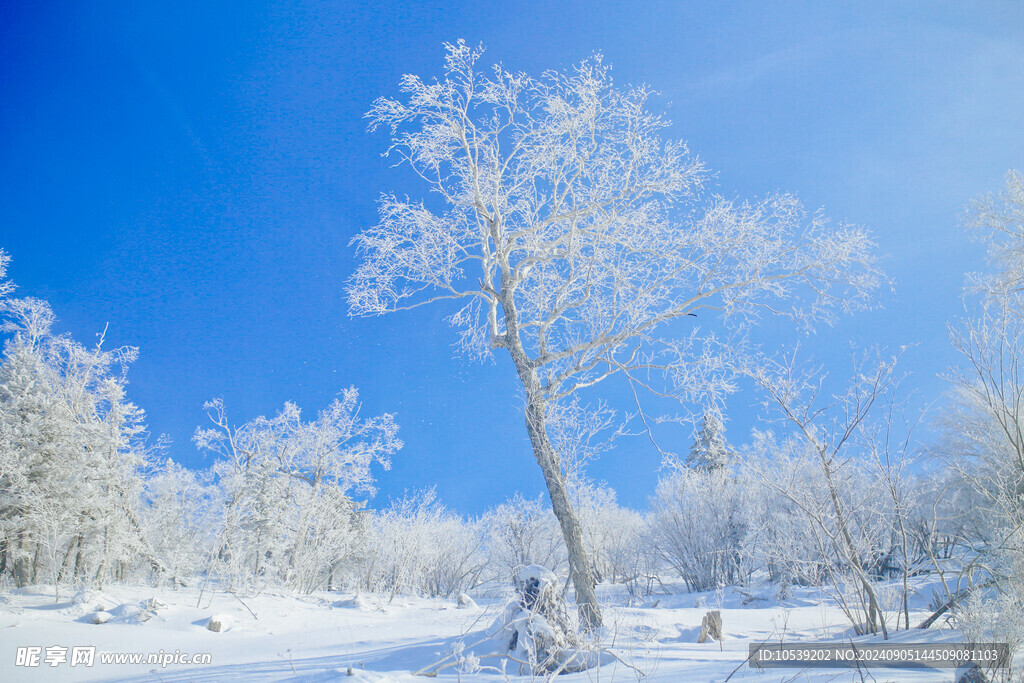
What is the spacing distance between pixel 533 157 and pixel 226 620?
1052cm

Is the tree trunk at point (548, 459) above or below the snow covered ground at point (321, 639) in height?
above

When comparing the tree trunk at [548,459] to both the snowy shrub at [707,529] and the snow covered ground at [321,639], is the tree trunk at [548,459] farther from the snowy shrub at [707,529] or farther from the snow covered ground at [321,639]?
the snowy shrub at [707,529]

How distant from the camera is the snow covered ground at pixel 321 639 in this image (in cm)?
396

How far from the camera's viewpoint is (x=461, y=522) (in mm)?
33781

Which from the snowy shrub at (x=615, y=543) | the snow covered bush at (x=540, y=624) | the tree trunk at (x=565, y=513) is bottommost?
the snowy shrub at (x=615, y=543)

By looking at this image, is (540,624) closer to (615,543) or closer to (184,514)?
(184,514)

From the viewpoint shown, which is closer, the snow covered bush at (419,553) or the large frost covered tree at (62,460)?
the large frost covered tree at (62,460)

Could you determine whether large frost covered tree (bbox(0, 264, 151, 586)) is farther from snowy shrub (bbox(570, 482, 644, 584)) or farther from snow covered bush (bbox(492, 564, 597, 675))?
snowy shrub (bbox(570, 482, 644, 584))

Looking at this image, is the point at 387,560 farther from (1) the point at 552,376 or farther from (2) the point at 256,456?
(1) the point at 552,376

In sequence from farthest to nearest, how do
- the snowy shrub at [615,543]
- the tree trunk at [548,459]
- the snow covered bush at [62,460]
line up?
the snowy shrub at [615,543] < the snow covered bush at [62,460] < the tree trunk at [548,459]

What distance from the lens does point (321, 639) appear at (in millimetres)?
8930

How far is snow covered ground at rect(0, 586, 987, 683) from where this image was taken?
396 centimetres

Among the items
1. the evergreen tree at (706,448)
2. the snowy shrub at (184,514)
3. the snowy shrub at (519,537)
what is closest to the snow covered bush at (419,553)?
the snowy shrub at (519,537)

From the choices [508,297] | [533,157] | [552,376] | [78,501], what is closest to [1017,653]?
[552,376]
